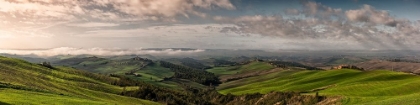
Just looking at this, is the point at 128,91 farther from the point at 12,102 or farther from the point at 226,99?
the point at 12,102

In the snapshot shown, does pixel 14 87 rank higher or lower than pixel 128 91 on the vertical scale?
higher

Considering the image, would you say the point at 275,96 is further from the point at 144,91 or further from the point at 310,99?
the point at 144,91

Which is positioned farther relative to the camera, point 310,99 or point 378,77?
point 378,77

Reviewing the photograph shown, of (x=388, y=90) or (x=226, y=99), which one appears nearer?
(x=388, y=90)

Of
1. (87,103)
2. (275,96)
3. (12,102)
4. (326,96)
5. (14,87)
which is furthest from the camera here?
(275,96)

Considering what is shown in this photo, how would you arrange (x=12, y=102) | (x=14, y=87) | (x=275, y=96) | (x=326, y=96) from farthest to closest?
1. (x=275, y=96)
2. (x=326, y=96)
3. (x=14, y=87)
4. (x=12, y=102)

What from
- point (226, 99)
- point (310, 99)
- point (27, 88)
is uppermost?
point (27, 88)

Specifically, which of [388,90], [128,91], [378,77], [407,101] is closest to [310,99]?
[388,90]

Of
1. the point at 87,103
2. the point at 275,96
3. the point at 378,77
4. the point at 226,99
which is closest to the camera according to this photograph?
the point at 87,103

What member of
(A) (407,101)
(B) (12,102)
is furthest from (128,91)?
(A) (407,101)
